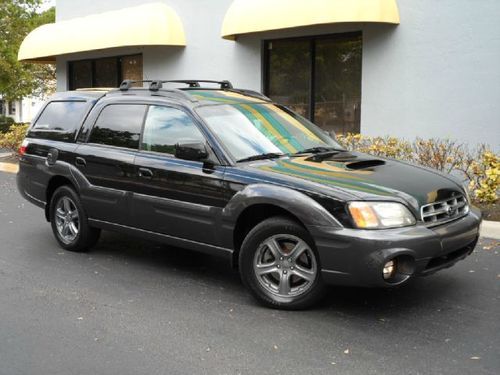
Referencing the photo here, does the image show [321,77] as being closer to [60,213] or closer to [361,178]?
[60,213]

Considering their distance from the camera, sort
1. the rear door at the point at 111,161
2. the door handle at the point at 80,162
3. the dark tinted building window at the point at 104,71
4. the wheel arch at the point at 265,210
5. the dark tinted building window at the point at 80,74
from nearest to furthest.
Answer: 1. the wheel arch at the point at 265,210
2. the rear door at the point at 111,161
3. the door handle at the point at 80,162
4. the dark tinted building window at the point at 104,71
5. the dark tinted building window at the point at 80,74

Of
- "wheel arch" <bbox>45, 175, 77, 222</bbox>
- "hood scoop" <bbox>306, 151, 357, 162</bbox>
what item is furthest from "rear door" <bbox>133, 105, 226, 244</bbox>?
"wheel arch" <bbox>45, 175, 77, 222</bbox>

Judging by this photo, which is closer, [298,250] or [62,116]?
[298,250]

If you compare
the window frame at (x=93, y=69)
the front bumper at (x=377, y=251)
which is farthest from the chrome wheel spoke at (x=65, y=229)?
the window frame at (x=93, y=69)

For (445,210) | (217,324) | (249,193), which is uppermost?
(249,193)

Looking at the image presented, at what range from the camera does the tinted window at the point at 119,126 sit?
6.02 metres

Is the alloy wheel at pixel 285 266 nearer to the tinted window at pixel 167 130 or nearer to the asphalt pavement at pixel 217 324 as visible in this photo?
the asphalt pavement at pixel 217 324

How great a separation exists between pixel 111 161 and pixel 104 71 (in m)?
11.8

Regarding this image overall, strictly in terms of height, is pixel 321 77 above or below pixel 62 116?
above

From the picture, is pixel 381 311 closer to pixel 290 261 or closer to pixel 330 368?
pixel 290 261

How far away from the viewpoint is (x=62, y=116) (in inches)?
276

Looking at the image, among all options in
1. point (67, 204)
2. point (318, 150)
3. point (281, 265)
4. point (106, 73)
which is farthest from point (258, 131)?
point (106, 73)

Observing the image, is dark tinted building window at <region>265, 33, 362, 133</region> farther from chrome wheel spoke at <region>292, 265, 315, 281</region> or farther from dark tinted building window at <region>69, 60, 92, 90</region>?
chrome wheel spoke at <region>292, 265, 315, 281</region>

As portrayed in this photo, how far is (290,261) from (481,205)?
4.65 meters
